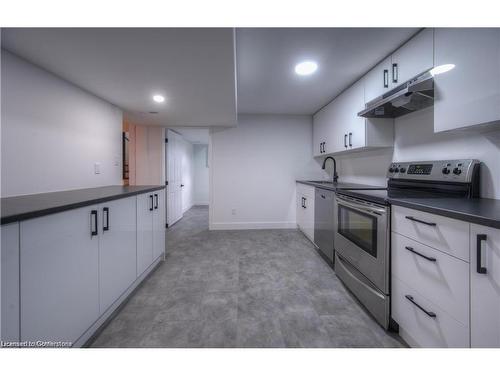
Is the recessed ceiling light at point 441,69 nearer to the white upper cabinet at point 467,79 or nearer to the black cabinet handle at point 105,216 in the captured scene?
the white upper cabinet at point 467,79

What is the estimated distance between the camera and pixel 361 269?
163 cm

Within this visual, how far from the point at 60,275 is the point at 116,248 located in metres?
0.46

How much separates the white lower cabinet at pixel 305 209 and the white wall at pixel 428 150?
2.36ft

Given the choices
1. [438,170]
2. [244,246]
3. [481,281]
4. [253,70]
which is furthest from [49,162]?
[438,170]

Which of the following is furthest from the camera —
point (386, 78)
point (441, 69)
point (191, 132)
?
point (191, 132)

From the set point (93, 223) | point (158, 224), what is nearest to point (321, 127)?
point (158, 224)

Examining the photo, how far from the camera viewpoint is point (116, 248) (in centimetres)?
148

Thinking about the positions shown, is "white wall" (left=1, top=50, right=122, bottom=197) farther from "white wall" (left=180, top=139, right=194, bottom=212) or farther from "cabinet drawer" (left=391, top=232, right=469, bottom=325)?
"white wall" (left=180, top=139, right=194, bottom=212)

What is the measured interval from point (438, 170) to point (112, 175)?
132 inches

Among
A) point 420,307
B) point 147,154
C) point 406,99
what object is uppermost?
point 406,99

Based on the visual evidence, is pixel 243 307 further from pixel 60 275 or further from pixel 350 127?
pixel 350 127

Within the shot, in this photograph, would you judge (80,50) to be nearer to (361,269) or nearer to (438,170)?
(361,269)

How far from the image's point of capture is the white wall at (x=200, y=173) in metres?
7.02

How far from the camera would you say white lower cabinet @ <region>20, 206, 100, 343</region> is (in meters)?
0.88
